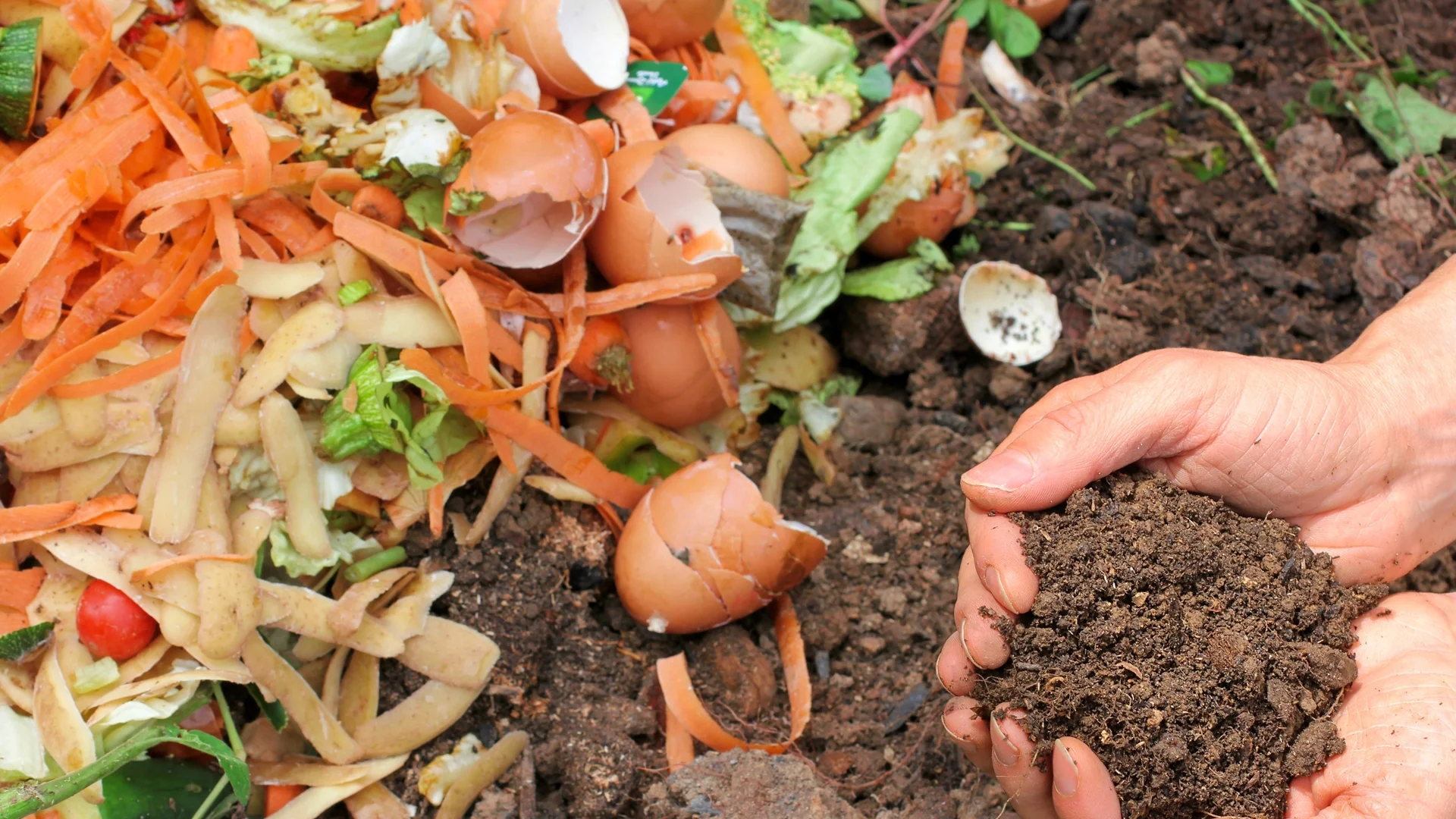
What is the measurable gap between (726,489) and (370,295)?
2.47 feet

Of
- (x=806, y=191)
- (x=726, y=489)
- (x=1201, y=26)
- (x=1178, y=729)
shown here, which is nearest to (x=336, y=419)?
(x=726, y=489)

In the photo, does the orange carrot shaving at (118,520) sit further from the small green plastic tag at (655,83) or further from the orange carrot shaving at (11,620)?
the small green plastic tag at (655,83)

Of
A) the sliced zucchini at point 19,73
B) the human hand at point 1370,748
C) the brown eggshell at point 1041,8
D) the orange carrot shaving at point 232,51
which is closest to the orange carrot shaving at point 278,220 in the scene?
the orange carrot shaving at point 232,51

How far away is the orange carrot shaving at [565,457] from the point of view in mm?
2045

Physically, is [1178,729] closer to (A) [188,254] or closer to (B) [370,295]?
(B) [370,295]

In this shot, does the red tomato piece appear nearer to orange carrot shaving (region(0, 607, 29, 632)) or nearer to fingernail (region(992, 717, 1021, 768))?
orange carrot shaving (region(0, 607, 29, 632))

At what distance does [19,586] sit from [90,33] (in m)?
0.97

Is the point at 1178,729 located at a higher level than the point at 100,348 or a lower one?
lower

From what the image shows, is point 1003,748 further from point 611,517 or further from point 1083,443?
point 611,517

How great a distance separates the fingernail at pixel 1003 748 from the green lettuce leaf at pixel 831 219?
1099mm

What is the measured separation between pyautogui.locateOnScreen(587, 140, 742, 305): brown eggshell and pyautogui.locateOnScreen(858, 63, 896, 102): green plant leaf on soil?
0.84 m

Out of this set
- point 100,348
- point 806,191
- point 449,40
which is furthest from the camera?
point 806,191

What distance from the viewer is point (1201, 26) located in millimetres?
2961

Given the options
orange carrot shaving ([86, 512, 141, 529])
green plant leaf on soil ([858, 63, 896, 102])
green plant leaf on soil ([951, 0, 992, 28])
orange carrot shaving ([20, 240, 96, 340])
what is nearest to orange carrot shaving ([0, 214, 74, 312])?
orange carrot shaving ([20, 240, 96, 340])
